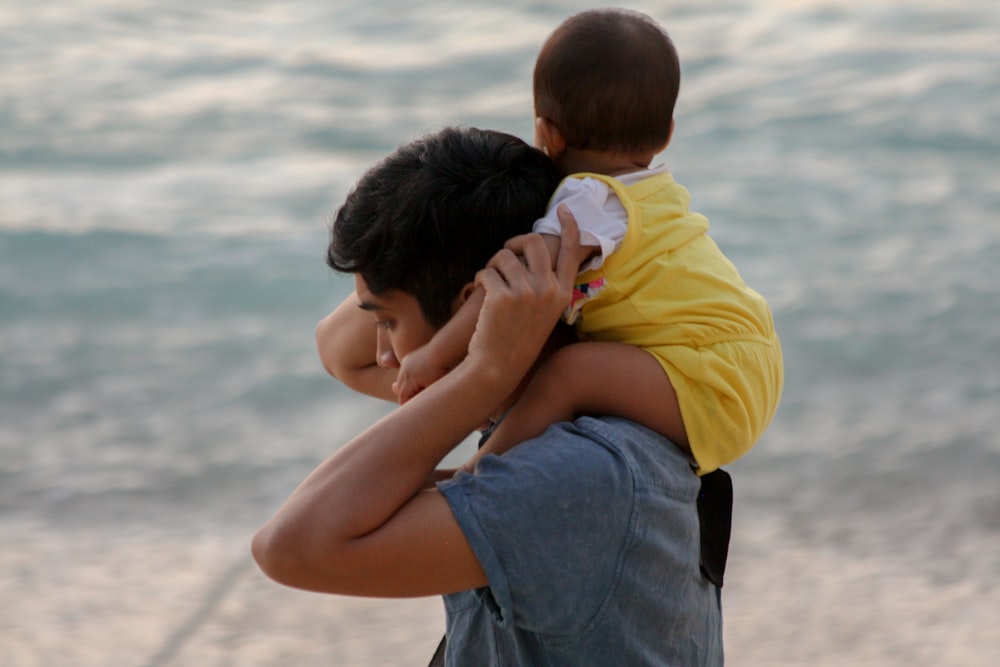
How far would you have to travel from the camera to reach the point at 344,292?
6.14 meters

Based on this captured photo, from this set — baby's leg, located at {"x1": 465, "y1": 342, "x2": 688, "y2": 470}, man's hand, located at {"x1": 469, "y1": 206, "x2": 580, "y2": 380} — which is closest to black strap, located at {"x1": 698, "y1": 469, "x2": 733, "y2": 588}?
baby's leg, located at {"x1": 465, "y1": 342, "x2": 688, "y2": 470}

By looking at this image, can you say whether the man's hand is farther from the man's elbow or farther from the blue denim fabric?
the man's elbow

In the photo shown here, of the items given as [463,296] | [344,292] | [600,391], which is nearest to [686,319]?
[600,391]

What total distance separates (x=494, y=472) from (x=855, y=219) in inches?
206

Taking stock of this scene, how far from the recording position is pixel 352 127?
754 centimetres

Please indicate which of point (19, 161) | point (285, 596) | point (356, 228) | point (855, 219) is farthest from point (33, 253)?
point (356, 228)

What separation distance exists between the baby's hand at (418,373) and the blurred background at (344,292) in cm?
167

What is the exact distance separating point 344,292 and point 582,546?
4.90 m

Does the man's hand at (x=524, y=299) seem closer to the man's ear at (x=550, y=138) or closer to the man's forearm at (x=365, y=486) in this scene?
the man's forearm at (x=365, y=486)

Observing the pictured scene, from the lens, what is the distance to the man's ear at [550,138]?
1586mm

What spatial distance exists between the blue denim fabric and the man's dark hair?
0.23m

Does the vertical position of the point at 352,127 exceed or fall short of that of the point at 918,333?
it exceeds it

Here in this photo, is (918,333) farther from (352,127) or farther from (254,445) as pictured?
(352,127)

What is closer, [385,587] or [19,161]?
[385,587]
